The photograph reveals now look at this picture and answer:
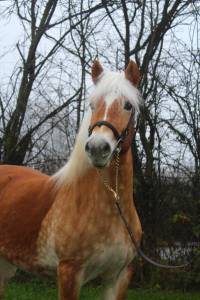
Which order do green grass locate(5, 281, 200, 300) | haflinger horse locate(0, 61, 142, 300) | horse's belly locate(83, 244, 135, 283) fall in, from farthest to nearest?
green grass locate(5, 281, 200, 300)
horse's belly locate(83, 244, 135, 283)
haflinger horse locate(0, 61, 142, 300)

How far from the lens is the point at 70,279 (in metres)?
3.89

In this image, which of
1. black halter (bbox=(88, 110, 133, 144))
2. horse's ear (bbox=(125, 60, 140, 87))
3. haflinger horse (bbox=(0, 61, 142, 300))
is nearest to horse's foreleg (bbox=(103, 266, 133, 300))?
haflinger horse (bbox=(0, 61, 142, 300))

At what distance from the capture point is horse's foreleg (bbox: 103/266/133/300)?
13.8ft

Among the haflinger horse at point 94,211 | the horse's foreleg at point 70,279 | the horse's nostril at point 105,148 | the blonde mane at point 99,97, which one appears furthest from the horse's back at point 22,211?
the horse's nostril at point 105,148

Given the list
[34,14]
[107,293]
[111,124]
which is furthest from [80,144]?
[34,14]

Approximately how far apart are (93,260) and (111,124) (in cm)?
97

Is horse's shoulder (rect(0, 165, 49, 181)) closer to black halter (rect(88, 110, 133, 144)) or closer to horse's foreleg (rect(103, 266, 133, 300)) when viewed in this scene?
horse's foreleg (rect(103, 266, 133, 300))

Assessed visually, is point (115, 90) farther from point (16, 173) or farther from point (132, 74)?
point (16, 173)

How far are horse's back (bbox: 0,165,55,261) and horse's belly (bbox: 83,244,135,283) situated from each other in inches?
23.6

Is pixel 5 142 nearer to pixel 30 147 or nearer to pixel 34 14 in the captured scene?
pixel 30 147

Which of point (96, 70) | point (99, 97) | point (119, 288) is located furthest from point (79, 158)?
point (119, 288)

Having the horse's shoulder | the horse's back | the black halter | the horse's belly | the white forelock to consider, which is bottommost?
the horse's belly

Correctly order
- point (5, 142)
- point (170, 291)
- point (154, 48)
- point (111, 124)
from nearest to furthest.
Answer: point (111, 124) → point (170, 291) → point (154, 48) → point (5, 142)

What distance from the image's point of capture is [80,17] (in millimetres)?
9492
